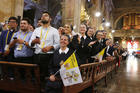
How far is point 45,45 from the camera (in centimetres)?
305

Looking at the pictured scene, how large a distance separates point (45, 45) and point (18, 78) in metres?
0.81

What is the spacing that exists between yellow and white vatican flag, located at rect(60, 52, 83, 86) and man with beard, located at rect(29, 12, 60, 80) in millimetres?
606

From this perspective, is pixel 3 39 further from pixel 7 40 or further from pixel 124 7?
pixel 124 7

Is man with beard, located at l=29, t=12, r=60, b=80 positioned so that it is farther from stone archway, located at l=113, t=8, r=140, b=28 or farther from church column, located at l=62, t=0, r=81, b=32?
stone archway, located at l=113, t=8, r=140, b=28

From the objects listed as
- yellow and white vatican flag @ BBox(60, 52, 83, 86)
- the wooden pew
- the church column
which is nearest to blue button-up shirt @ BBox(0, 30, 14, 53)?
the wooden pew

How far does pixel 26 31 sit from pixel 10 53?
2.03 feet

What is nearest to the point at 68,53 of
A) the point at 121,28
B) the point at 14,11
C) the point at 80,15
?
the point at 14,11

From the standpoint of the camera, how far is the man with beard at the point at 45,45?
9.73 feet

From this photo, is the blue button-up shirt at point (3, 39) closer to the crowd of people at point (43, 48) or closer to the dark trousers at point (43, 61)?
the crowd of people at point (43, 48)

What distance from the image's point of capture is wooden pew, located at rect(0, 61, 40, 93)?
2717mm

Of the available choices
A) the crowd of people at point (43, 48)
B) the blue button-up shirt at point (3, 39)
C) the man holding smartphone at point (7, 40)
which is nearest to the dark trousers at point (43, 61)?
the crowd of people at point (43, 48)

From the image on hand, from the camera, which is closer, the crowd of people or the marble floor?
the crowd of people

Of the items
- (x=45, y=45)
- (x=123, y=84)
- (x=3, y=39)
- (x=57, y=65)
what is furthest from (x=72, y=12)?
(x=57, y=65)

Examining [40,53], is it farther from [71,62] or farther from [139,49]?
[139,49]
